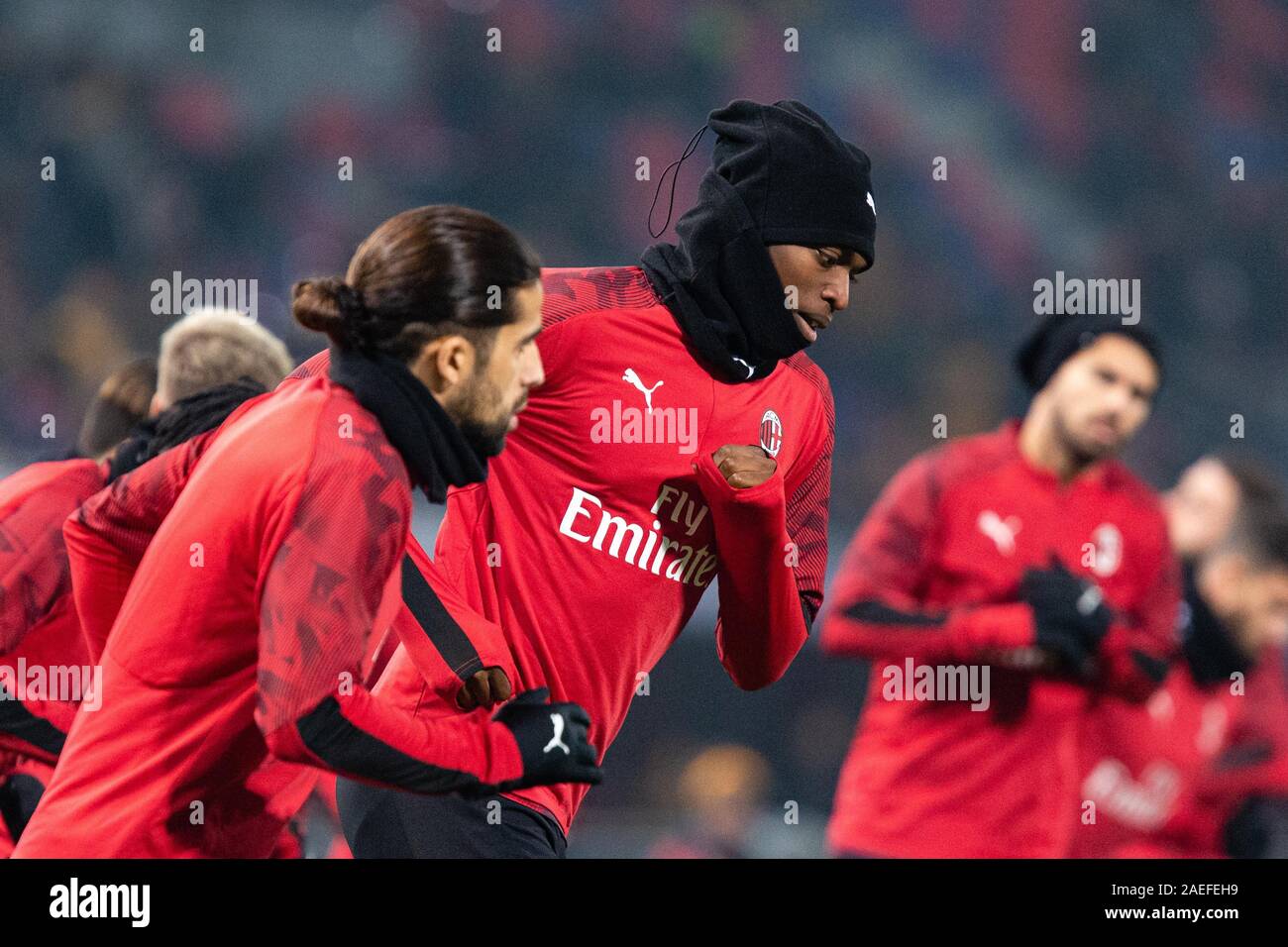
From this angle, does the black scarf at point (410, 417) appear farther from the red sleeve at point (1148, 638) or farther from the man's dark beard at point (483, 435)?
the red sleeve at point (1148, 638)

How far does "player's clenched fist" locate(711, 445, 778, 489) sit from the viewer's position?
9.08 ft

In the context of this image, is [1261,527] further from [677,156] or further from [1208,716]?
[677,156]

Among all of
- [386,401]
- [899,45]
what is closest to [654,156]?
[899,45]

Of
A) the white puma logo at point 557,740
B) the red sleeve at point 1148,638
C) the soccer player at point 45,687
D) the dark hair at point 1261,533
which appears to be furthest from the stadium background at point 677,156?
the white puma logo at point 557,740

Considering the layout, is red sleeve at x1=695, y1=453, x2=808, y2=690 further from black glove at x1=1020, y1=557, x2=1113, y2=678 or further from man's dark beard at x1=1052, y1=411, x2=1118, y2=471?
man's dark beard at x1=1052, y1=411, x2=1118, y2=471

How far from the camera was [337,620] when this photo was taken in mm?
1911

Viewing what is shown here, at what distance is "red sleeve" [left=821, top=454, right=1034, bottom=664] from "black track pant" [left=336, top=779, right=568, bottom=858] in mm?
1765

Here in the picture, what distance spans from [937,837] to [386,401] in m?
2.78

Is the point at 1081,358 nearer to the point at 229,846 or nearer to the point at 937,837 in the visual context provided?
the point at 937,837

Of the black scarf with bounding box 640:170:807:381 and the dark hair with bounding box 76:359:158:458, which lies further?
Result: the dark hair with bounding box 76:359:158:458

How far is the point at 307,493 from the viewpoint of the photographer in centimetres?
192

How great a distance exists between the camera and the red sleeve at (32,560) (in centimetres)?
299

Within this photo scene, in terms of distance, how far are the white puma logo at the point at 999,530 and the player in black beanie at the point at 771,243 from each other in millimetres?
1723

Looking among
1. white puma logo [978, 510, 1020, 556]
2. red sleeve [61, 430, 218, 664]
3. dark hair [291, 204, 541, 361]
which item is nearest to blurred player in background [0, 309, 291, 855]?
red sleeve [61, 430, 218, 664]
